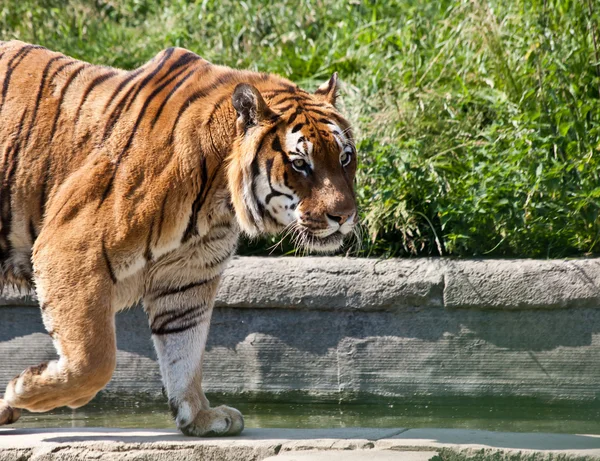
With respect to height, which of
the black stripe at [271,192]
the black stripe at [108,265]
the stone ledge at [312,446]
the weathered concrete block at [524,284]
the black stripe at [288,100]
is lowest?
the stone ledge at [312,446]

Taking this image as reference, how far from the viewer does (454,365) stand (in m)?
5.04

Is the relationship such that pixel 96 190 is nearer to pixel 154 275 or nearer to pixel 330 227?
pixel 154 275

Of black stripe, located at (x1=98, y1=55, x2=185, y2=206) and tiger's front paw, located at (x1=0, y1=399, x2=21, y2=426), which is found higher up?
black stripe, located at (x1=98, y1=55, x2=185, y2=206)

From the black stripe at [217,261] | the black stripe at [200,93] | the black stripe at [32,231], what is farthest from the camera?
the black stripe at [217,261]

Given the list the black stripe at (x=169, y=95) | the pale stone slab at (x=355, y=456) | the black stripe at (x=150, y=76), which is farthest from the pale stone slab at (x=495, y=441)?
the black stripe at (x=150, y=76)

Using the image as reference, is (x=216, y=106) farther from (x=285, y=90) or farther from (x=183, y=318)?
(x=183, y=318)

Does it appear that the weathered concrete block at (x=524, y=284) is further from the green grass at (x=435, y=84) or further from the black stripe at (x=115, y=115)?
the black stripe at (x=115, y=115)

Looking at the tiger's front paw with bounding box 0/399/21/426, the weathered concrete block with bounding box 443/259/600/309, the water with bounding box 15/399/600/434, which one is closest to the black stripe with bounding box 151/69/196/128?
the tiger's front paw with bounding box 0/399/21/426

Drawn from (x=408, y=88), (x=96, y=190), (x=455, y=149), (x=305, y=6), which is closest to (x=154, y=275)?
Answer: (x=96, y=190)

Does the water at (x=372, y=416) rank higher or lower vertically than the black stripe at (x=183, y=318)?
lower

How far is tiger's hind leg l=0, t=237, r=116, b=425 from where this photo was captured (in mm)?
3543

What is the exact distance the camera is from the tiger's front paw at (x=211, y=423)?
12.9 feet

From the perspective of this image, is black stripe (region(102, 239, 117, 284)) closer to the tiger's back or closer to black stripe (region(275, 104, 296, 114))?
the tiger's back

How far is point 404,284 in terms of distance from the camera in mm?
5016
